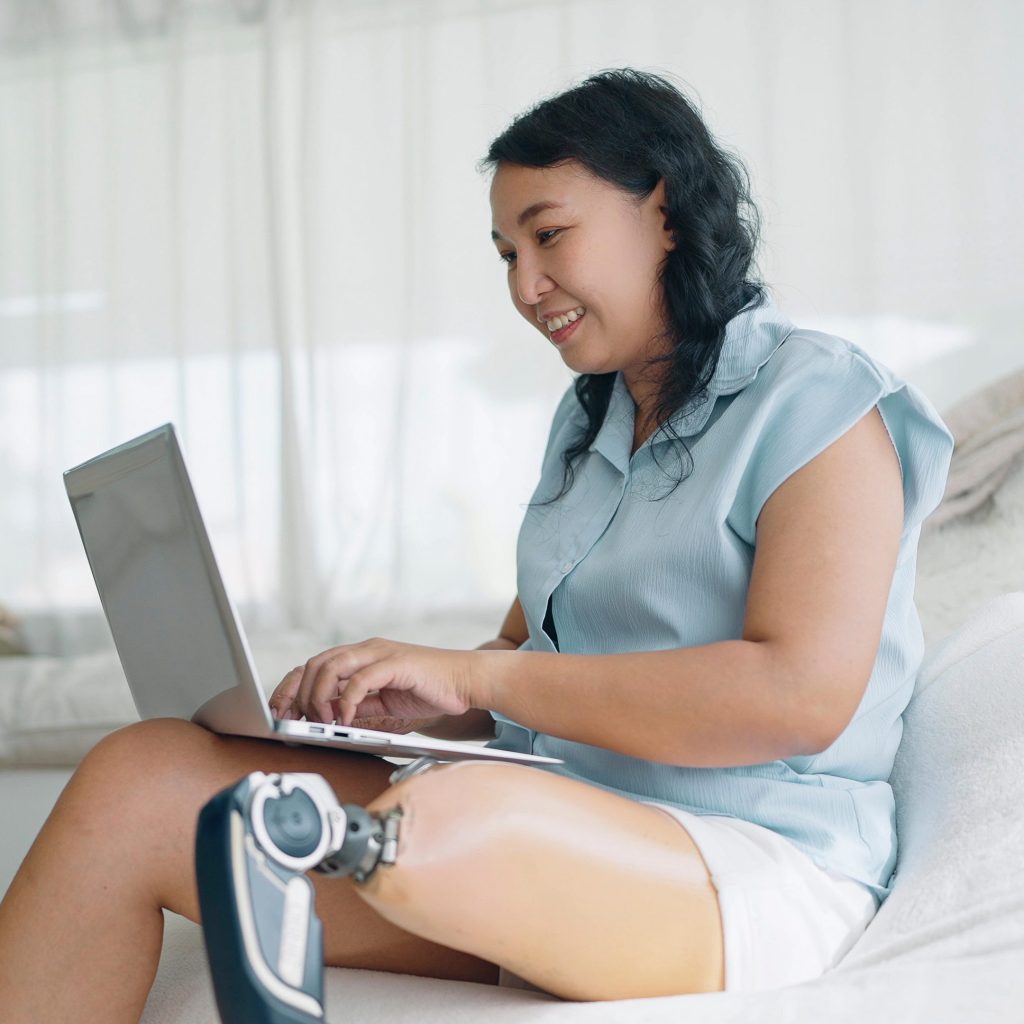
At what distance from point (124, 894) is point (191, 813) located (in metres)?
0.08

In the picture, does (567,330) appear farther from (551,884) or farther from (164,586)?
(551,884)

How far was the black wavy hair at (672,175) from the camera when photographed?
1.20m

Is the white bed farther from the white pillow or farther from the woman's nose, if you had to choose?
the woman's nose

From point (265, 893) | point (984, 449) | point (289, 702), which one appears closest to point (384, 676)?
point (289, 702)

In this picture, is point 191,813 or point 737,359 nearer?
point 191,813

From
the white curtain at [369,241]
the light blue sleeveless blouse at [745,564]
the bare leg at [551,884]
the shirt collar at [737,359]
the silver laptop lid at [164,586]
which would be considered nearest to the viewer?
the bare leg at [551,884]

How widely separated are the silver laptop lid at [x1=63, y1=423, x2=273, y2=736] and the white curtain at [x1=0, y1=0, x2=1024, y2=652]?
1927 mm

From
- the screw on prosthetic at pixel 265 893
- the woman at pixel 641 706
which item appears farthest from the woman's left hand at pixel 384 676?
the screw on prosthetic at pixel 265 893

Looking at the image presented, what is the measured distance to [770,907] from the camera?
889mm

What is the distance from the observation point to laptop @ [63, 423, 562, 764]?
846 mm

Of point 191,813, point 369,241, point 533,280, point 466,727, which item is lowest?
point 466,727

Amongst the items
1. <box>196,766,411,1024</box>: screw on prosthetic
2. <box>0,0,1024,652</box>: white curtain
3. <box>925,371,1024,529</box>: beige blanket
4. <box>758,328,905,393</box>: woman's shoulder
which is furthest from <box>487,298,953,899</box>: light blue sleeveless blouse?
<box>0,0,1024,652</box>: white curtain

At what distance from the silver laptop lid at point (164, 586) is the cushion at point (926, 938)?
8.7 inches

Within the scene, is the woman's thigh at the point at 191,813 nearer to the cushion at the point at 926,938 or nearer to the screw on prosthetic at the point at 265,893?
the cushion at the point at 926,938
